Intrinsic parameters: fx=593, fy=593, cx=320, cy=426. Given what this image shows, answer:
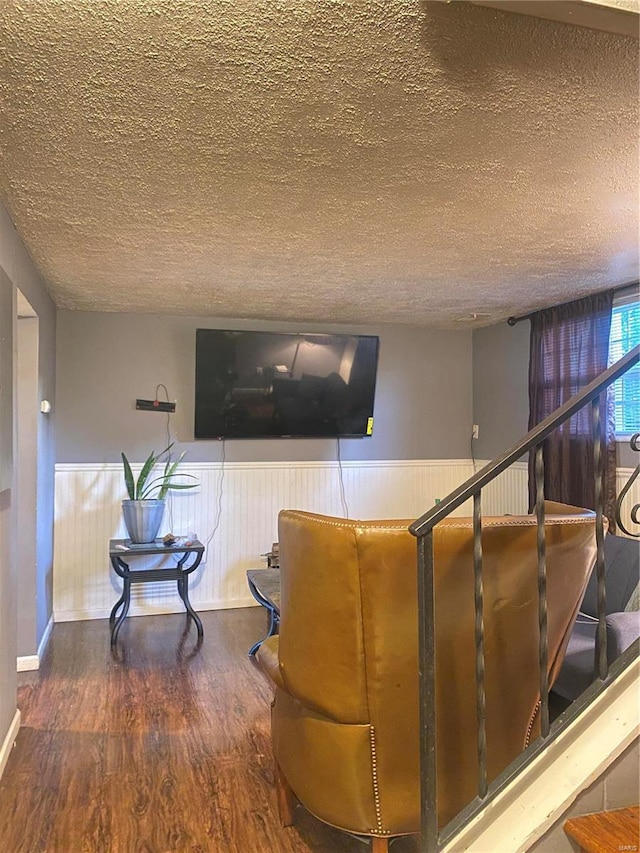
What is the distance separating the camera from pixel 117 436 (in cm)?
451

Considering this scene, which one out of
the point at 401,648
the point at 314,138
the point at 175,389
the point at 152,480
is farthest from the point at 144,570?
the point at 314,138

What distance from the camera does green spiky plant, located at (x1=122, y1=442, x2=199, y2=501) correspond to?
4.26m

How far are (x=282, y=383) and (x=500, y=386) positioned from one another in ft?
6.03

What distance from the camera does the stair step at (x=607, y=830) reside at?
117 centimetres

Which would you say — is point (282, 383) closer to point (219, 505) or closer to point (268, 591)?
point (219, 505)

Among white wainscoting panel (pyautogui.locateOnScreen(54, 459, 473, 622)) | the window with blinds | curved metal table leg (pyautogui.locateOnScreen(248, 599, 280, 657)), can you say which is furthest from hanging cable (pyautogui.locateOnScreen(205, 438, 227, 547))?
the window with blinds

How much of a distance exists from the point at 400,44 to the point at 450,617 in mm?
1407

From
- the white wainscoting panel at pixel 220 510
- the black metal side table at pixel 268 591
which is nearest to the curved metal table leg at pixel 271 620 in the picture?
the black metal side table at pixel 268 591

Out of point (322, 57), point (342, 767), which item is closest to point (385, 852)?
point (342, 767)

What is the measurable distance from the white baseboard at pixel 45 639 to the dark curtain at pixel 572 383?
133 inches

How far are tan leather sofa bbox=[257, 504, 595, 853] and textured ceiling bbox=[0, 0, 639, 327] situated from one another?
1133 millimetres

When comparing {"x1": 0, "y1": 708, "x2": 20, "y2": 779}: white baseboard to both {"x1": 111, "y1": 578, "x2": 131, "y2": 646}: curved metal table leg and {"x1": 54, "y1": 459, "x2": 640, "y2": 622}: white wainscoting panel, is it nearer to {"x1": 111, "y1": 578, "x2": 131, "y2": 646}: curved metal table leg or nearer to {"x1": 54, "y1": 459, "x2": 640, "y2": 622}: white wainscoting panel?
{"x1": 111, "y1": 578, "x2": 131, "y2": 646}: curved metal table leg

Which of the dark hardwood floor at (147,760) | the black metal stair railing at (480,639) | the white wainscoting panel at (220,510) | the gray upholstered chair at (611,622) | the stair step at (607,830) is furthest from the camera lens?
the white wainscoting panel at (220,510)

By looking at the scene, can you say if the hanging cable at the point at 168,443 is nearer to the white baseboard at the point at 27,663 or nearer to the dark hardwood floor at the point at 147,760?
the dark hardwood floor at the point at 147,760
